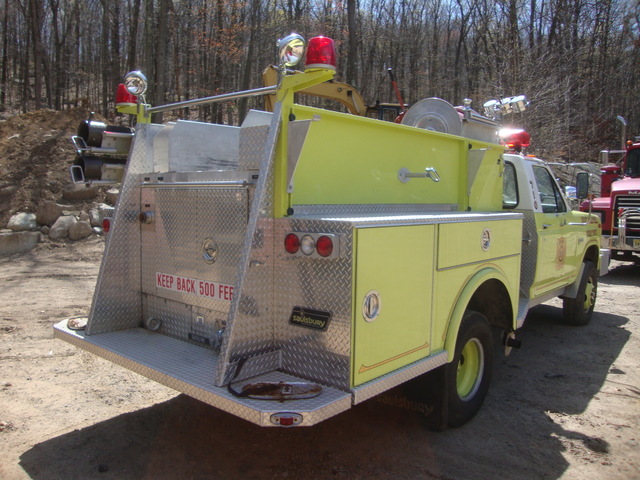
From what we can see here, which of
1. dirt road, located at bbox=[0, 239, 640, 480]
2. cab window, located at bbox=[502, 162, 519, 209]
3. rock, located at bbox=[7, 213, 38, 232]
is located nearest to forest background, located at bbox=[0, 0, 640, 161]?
rock, located at bbox=[7, 213, 38, 232]

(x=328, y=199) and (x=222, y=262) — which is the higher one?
(x=328, y=199)

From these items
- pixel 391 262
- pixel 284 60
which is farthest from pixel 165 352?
pixel 284 60

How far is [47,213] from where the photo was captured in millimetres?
11930

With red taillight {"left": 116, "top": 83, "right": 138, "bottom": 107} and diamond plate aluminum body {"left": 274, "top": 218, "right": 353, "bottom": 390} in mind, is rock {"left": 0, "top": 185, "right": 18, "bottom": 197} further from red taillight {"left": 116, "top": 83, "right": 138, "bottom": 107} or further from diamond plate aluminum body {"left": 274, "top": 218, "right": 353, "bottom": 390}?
diamond plate aluminum body {"left": 274, "top": 218, "right": 353, "bottom": 390}

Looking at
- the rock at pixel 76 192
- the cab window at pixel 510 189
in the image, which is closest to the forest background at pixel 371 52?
the rock at pixel 76 192

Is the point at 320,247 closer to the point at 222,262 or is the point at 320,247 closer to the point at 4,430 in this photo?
the point at 222,262

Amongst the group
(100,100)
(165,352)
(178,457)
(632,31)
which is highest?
(632,31)

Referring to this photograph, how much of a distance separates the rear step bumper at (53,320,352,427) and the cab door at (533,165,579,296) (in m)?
3.57

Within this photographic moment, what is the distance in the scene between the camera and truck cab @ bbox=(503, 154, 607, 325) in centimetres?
543

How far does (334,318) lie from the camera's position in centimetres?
282

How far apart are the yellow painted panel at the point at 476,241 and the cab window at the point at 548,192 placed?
1.66m

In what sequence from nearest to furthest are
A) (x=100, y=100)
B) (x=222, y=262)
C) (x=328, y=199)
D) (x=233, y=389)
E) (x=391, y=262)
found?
(x=233, y=389)
(x=391, y=262)
(x=328, y=199)
(x=222, y=262)
(x=100, y=100)

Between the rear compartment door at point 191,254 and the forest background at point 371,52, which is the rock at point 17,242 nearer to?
the rear compartment door at point 191,254

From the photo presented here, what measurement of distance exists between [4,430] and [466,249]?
3563mm
